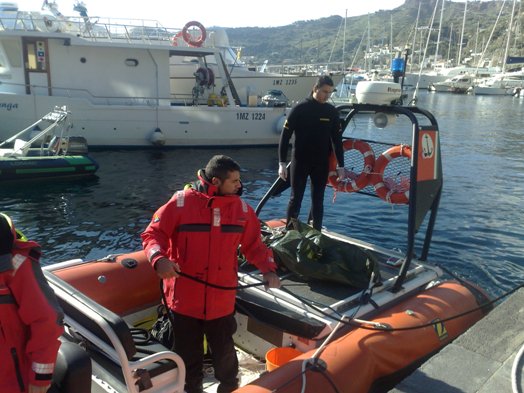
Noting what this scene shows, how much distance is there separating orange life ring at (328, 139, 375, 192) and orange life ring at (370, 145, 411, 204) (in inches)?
3.3

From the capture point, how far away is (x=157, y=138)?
17.5 metres

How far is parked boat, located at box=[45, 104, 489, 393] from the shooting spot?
9.42 ft

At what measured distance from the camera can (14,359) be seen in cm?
215

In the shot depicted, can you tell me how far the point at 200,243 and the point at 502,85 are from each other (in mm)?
69947

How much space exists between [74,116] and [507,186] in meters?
13.3

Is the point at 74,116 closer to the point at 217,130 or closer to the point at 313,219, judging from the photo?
the point at 217,130

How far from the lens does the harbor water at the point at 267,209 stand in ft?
27.3

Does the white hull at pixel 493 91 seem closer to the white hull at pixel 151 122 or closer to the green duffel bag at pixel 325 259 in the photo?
the white hull at pixel 151 122

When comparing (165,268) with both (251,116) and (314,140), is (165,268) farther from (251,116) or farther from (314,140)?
(251,116)

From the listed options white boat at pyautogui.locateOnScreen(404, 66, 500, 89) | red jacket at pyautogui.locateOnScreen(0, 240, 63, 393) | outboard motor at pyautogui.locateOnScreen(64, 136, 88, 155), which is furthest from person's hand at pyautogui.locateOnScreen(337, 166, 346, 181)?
white boat at pyautogui.locateOnScreen(404, 66, 500, 89)

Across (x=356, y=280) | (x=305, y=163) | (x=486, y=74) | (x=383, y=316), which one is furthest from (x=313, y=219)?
(x=486, y=74)

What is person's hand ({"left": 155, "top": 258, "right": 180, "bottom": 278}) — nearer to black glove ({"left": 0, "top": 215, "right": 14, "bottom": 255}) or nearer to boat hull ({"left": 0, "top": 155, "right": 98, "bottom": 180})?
black glove ({"left": 0, "top": 215, "right": 14, "bottom": 255})

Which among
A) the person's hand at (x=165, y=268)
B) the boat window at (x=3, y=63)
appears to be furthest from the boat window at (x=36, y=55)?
the person's hand at (x=165, y=268)

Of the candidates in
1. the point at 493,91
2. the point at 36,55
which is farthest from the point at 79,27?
the point at 493,91
